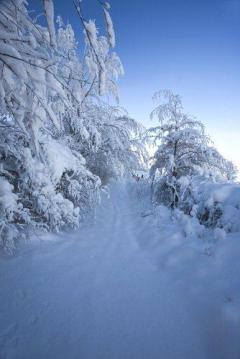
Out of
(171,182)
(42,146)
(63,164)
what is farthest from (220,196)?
(42,146)

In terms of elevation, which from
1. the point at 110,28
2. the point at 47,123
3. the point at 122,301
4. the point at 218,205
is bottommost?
the point at 122,301

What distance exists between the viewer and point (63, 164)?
4754 millimetres

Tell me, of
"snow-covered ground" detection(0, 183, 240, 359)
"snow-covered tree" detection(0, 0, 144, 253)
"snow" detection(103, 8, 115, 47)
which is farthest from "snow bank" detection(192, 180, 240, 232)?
"snow" detection(103, 8, 115, 47)

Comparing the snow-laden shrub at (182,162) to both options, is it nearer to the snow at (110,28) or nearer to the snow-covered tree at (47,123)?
the snow-covered tree at (47,123)

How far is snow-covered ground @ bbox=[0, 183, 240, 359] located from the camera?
2.17 meters

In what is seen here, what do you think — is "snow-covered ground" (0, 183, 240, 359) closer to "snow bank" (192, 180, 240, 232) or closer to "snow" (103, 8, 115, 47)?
"snow bank" (192, 180, 240, 232)

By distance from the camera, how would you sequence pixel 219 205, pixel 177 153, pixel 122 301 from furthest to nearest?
pixel 177 153
pixel 219 205
pixel 122 301

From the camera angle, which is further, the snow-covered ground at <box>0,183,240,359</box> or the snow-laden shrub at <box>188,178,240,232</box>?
the snow-laden shrub at <box>188,178,240,232</box>

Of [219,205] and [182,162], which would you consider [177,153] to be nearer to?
[182,162]

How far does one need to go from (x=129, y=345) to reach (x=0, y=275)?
2.39 m

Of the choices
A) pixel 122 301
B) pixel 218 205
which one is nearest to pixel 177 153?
pixel 218 205

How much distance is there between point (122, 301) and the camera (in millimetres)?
2910

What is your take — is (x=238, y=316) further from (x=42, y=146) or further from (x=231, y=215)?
(x=42, y=146)

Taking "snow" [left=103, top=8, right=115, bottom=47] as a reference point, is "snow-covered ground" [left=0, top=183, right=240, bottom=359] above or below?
below
